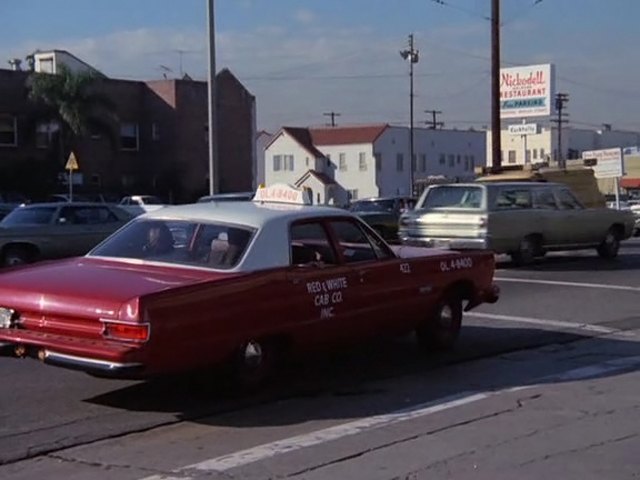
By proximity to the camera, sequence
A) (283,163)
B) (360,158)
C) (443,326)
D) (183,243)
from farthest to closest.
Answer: (283,163) < (360,158) < (443,326) < (183,243)

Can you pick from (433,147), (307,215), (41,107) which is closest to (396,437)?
(307,215)

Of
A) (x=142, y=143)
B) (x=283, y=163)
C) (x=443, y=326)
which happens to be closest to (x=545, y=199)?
(x=443, y=326)

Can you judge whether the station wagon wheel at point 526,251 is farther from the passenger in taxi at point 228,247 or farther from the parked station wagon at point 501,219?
the passenger in taxi at point 228,247

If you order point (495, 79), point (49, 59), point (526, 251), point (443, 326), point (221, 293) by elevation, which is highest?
point (49, 59)

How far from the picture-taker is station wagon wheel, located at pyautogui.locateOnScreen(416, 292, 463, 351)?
36.4ft

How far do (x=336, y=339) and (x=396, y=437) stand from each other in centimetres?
204

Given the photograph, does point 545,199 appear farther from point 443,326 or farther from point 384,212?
point 443,326

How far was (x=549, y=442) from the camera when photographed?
24.8 ft

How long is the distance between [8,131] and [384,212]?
26.9 meters

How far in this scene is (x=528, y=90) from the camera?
5019 centimetres

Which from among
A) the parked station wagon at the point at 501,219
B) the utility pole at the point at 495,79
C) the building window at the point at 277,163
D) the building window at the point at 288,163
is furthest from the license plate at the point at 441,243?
the building window at the point at 277,163

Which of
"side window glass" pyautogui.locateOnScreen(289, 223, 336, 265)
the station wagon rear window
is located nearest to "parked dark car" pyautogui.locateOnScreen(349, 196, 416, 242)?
the station wagon rear window

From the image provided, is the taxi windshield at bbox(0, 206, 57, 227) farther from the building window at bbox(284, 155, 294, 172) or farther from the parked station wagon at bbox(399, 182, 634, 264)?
the building window at bbox(284, 155, 294, 172)

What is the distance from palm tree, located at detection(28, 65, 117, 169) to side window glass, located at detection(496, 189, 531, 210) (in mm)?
33188
